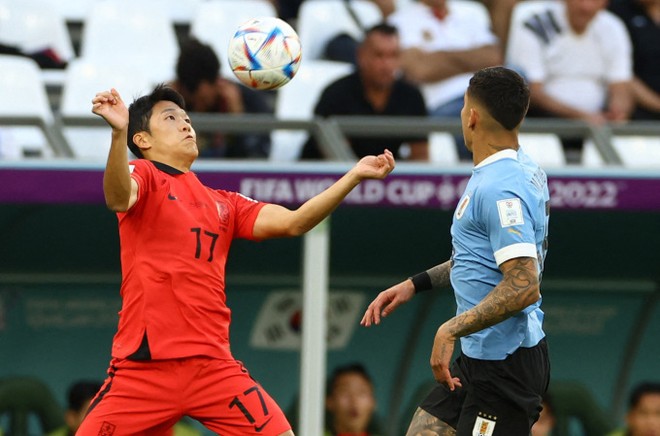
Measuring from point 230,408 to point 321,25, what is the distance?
5192 millimetres

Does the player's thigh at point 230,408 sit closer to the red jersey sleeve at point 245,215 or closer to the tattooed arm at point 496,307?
the red jersey sleeve at point 245,215

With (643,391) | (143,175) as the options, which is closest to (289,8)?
(643,391)

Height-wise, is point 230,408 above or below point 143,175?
below

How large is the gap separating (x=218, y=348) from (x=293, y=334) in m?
4.28

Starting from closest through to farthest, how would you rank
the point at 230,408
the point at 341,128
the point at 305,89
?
the point at 230,408, the point at 341,128, the point at 305,89

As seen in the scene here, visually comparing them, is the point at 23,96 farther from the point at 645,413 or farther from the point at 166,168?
the point at 645,413

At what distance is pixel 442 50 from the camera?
9852mm

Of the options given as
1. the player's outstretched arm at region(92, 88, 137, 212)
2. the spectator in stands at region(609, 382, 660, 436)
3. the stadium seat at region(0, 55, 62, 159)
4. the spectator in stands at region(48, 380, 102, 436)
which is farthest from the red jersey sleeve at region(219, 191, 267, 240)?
the spectator in stands at region(609, 382, 660, 436)

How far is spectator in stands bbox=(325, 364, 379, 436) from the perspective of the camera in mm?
9094

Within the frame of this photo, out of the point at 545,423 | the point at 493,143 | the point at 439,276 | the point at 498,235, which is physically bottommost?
the point at 545,423

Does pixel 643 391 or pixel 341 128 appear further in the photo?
pixel 643 391

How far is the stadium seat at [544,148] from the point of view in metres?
9.18

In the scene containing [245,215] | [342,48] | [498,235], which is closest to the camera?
[498,235]

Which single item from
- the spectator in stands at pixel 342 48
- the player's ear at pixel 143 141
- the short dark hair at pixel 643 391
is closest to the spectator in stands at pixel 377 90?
the spectator in stands at pixel 342 48
